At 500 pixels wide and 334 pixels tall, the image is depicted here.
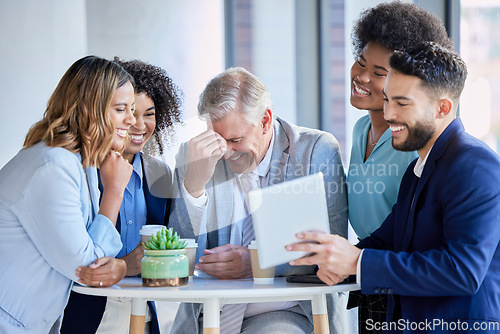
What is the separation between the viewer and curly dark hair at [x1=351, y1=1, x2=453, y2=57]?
2293 millimetres

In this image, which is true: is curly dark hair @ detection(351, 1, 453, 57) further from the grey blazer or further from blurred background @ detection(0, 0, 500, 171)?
blurred background @ detection(0, 0, 500, 171)

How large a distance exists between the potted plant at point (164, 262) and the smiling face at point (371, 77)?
93cm

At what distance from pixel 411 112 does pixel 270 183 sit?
2.34ft

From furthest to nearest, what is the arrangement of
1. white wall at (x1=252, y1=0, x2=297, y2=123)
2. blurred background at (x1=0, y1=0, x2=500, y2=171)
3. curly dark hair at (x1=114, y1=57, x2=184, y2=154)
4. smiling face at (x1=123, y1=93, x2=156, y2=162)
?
white wall at (x1=252, y1=0, x2=297, y2=123) → blurred background at (x1=0, y1=0, x2=500, y2=171) → curly dark hair at (x1=114, y1=57, x2=184, y2=154) → smiling face at (x1=123, y1=93, x2=156, y2=162)

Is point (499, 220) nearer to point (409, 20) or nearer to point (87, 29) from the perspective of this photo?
point (409, 20)

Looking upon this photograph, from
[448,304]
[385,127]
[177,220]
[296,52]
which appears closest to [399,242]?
[448,304]

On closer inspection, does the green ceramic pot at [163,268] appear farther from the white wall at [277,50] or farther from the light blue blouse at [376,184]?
the white wall at [277,50]

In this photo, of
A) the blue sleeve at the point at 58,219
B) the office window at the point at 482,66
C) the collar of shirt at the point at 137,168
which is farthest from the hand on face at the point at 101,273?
the office window at the point at 482,66

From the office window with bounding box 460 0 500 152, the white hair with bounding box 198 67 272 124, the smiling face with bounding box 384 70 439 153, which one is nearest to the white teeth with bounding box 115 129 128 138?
the white hair with bounding box 198 67 272 124

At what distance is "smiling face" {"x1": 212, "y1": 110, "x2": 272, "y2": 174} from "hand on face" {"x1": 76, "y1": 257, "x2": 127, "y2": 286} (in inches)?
28.5

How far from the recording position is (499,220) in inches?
61.3

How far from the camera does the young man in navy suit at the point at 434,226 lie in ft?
5.11

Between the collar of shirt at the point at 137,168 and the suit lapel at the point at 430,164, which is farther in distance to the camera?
→ the collar of shirt at the point at 137,168

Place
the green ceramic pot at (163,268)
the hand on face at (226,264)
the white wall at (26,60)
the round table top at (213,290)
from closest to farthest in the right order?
1. the round table top at (213,290)
2. the green ceramic pot at (163,268)
3. the hand on face at (226,264)
4. the white wall at (26,60)
